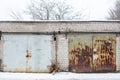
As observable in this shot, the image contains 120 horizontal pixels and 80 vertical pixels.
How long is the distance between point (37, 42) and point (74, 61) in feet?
8.95

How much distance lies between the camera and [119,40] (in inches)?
811

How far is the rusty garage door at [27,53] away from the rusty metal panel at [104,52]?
9.90 feet

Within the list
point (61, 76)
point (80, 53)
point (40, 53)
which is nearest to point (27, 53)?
point (40, 53)

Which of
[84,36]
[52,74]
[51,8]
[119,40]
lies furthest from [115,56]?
[51,8]

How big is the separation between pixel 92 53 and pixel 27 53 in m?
4.26

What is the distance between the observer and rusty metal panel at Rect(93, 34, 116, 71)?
2055cm

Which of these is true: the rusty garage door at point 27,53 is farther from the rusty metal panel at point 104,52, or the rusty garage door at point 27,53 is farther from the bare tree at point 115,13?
the bare tree at point 115,13

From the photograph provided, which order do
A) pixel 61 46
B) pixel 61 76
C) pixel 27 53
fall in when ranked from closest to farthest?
pixel 61 76 → pixel 61 46 → pixel 27 53

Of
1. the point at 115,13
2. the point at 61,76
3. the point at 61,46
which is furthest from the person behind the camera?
the point at 115,13

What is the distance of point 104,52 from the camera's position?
20.6 m

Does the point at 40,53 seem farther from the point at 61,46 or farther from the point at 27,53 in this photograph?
the point at 61,46

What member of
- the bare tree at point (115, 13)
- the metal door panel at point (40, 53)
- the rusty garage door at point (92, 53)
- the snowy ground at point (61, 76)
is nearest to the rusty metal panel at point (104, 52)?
the rusty garage door at point (92, 53)

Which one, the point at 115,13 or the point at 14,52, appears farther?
the point at 115,13

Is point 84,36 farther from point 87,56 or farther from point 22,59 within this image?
point 22,59
